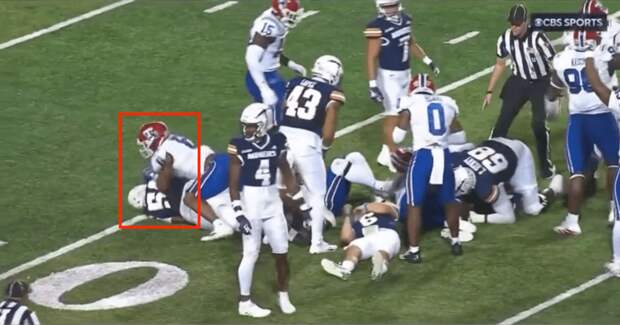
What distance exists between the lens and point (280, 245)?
15289 millimetres

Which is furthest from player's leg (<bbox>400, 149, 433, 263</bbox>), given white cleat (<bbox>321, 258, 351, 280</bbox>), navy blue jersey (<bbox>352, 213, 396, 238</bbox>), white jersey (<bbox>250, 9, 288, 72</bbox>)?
white jersey (<bbox>250, 9, 288, 72</bbox>)

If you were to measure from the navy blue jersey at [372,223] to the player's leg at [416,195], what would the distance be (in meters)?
0.22

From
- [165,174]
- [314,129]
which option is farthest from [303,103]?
[165,174]

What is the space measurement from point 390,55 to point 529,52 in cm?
145

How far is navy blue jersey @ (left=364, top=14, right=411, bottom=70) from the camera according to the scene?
18.7m

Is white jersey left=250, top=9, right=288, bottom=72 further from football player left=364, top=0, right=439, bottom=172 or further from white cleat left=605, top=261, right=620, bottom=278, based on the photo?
white cleat left=605, top=261, right=620, bottom=278

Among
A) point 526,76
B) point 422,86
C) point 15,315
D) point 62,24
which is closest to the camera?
point 15,315

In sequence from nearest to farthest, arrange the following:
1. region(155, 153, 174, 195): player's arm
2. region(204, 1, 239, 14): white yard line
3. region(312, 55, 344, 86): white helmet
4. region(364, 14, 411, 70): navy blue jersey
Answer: region(312, 55, 344, 86): white helmet
region(155, 153, 174, 195): player's arm
region(364, 14, 411, 70): navy blue jersey
region(204, 1, 239, 14): white yard line

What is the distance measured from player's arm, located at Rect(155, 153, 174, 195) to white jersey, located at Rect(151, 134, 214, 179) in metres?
0.03

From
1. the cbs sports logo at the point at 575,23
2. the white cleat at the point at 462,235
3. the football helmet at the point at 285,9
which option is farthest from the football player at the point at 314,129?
the cbs sports logo at the point at 575,23

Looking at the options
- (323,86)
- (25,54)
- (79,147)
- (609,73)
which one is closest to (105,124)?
(79,147)

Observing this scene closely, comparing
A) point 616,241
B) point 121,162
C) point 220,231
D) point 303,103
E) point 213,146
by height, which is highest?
point 303,103

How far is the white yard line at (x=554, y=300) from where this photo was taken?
50.0 ft

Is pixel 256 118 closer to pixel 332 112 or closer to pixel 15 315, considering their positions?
pixel 332 112
